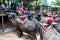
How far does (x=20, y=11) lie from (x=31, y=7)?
1.56m

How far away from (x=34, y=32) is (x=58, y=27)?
1.94 m

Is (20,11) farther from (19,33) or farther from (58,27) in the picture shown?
(58,27)

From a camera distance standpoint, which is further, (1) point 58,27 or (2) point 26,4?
(2) point 26,4

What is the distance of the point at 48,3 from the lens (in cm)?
964

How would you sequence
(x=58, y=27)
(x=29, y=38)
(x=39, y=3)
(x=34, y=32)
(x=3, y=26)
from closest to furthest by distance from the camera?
(x=58, y=27)
(x=34, y=32)
(x=29, y=38)
(x=3, y=26)
(x=39, y=3)

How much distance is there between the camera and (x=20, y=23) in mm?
7168

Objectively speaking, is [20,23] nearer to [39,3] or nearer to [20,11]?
[20,11]

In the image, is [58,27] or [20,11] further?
[20,11]

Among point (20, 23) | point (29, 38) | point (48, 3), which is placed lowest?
point (29, 38)

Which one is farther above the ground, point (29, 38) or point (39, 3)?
point (39, 3)

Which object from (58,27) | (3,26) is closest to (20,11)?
(3,26)

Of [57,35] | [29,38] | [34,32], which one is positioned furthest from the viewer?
[29,38]

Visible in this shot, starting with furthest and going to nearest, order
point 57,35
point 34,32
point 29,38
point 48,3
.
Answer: point 48,3 → point 29,38 → point 34,32 → point 57,35

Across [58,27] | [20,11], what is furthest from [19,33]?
[58,27]
